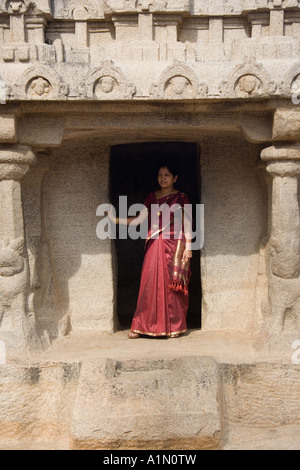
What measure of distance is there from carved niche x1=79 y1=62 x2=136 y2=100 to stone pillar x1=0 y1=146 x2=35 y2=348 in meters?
0.77

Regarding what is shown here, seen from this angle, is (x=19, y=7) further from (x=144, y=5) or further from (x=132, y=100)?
(x=132, y=100)

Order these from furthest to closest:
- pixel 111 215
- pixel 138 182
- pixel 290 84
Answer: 1. pixel 138 182
2. pixel 111 215
3. pixel 290 84

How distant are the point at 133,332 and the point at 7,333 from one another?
132 centimetres

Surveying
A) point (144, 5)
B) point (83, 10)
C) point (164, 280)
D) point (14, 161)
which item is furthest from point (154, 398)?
point (83, 10)

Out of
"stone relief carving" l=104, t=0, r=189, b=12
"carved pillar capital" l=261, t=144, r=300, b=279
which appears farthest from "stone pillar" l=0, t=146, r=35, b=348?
"carved pillar capital" l=261, t=144, r=300, b=279

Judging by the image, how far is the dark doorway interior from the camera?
8.23 m

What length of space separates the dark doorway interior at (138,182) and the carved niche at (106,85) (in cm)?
320

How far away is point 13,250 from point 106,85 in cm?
155

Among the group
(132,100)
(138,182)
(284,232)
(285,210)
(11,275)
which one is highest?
(132,100)

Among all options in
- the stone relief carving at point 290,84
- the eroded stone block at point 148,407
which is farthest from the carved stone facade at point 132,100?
the eroded stone block at point 148,407

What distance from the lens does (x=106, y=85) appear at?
4.91 metres

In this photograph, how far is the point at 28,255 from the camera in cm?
573

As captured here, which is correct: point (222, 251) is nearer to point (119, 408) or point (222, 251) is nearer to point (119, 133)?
point (119, 133)

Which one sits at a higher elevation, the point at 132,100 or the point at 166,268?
the point at 132,100
